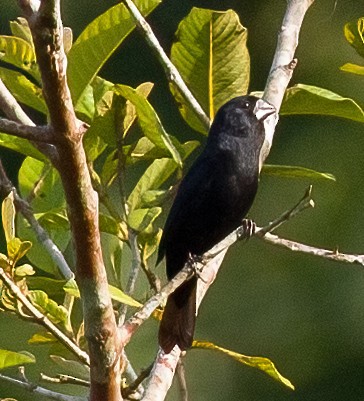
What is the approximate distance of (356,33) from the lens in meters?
1.78

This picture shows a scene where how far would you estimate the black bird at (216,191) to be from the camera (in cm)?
225

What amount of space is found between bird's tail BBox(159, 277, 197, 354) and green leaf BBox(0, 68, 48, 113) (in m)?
0.40

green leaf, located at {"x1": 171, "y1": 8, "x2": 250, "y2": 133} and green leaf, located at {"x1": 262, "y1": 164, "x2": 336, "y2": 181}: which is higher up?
green leaf, located at {"x1": 171, "y1": 8, "x2": 250, "y2": 133}

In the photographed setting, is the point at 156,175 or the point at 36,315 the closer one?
the point at 36,315

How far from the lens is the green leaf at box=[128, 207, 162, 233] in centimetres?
173

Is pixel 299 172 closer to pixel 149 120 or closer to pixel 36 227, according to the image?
pixel 149 120

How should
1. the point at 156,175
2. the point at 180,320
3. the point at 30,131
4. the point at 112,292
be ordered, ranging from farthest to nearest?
the point at 180,320 → the point at 156,175 → the point at 112,292 → the point at 30,131

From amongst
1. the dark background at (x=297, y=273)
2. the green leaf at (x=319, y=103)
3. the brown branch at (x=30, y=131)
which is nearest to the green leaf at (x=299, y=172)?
the green leaf at (x=319, y=103)

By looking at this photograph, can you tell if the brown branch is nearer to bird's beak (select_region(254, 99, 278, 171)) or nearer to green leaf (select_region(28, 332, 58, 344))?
green leaf (select_region(28, 332, 58, 344))

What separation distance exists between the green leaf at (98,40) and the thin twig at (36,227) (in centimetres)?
17

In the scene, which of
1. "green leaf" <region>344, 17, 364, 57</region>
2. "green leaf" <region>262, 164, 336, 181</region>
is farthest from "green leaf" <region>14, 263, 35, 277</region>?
"green leaf" <region>344, 17, 364, 57</region>

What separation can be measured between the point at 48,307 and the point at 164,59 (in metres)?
0.35

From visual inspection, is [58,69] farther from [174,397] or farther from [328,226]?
[174,397]

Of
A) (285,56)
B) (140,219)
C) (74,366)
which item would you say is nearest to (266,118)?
(285,56)
